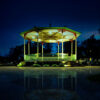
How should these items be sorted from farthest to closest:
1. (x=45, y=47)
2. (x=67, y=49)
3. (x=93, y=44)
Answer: (x=45, y=47), (x=67, y=49), (x=93, y=44)

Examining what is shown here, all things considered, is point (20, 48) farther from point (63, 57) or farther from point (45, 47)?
point (63, 57)

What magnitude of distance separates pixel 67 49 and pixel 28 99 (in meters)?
47.5

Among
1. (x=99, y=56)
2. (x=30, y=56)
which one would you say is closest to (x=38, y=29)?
(x=30, y=56)

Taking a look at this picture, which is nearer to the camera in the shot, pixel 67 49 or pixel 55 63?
pixel 55 63

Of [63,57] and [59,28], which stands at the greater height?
[59,28]

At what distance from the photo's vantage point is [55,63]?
24.4 metres

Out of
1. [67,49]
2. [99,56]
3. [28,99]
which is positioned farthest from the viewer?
[67,49]

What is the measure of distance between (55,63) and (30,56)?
5231 millimetres

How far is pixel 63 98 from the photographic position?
445 centimetres

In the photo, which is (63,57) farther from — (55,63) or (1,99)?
(1,99)

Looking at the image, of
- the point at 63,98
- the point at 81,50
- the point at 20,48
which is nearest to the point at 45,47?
the point at 20,48

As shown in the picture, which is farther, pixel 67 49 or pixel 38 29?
pixel 67 49

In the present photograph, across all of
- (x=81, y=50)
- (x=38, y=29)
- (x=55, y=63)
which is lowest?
(x=55, y=63)

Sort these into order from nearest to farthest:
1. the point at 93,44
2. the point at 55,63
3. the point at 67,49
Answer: the point at 55,63 → the point at 93,44 → the point at 67,49
